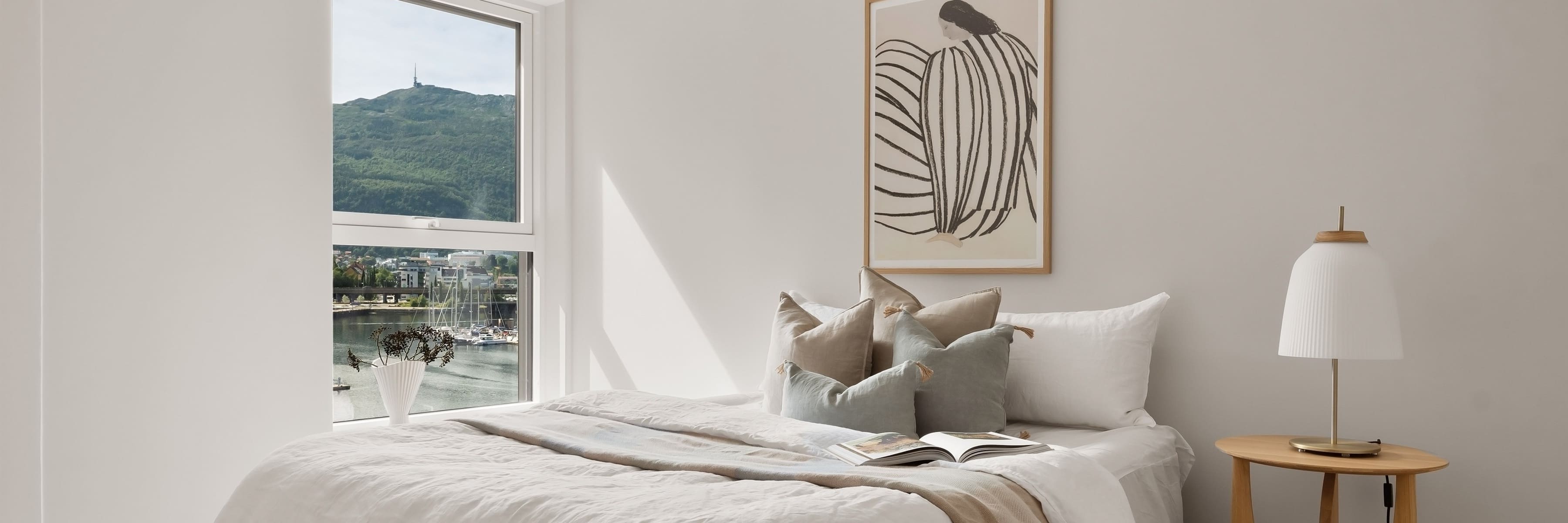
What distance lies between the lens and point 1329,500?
2113 mm

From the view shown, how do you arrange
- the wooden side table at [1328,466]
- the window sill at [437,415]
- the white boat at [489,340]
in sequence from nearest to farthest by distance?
the wooden side table at [1328,466] < the window sill at [437,415] < the white boat at [489,340]

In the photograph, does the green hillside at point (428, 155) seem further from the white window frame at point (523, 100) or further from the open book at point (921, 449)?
the open book at point (921, 449)

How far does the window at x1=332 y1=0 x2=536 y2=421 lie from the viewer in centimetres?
358

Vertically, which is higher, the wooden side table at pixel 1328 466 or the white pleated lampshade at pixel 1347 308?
the white pleated lampshade at pixel 1347 308

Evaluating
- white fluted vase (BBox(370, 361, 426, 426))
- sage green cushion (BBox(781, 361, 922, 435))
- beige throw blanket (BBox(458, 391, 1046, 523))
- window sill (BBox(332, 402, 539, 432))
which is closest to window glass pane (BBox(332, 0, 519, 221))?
white fluted vase (BBox(370, 361, 426, 426))

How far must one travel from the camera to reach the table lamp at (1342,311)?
1.93 meters

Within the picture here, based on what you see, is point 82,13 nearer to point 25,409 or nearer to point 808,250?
point 25,409

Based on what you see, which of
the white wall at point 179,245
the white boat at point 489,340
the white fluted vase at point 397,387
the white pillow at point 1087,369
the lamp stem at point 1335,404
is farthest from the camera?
the white boat at point 489,340

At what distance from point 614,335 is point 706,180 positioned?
82 cm

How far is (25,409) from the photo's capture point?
8.42ft

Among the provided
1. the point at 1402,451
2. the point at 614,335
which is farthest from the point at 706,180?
the point at 1402,451

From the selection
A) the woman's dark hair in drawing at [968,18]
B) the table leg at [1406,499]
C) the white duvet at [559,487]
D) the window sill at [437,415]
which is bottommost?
the window sill at [437,415]

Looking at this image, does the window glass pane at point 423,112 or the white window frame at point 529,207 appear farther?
the white window frame at point 529,207

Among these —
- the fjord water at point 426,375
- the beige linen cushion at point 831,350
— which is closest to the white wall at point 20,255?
the fjord water at point 426,375
